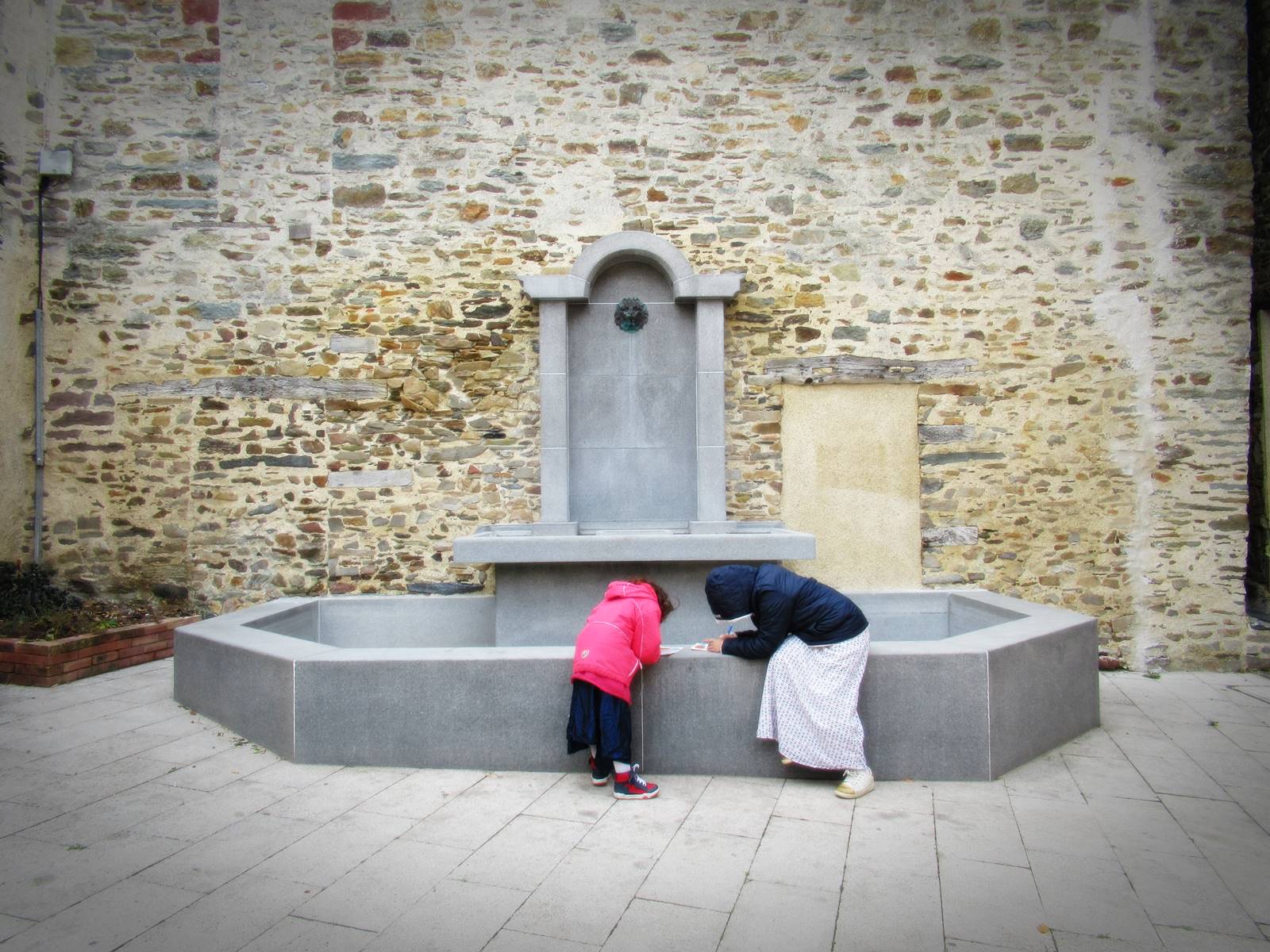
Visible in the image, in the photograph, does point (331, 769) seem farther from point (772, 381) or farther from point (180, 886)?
point (772, 381)

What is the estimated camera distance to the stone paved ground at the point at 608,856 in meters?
2.63

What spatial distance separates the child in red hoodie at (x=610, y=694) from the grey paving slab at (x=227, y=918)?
1.37m

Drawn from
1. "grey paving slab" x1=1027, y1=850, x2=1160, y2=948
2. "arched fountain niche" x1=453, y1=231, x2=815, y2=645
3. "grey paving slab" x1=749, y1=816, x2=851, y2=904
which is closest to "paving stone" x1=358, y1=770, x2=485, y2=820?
"grey paving slab" x1=749, y1=816, x2=851, y2=904

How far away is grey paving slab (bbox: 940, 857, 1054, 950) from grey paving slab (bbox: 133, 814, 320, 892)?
2514 millimetres

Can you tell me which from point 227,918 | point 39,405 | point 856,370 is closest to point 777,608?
point 227,918

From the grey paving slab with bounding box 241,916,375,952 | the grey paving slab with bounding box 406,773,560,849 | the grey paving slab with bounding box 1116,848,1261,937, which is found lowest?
the grey paving slab with bounding box 1116,848,1261,937

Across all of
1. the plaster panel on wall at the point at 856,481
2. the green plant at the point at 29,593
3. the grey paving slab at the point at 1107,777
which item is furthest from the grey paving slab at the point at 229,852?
the plaster panel on wall at the point at 856,481

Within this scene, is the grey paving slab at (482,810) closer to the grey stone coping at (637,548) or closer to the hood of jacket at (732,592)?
the hood of jacket at (732,592)

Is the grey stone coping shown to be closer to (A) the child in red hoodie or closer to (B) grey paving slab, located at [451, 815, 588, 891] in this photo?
(A) the child in red hoodie

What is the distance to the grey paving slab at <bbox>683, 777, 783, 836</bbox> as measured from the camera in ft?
11.3

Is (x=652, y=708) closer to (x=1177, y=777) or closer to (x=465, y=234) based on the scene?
(x=1177, y=777)

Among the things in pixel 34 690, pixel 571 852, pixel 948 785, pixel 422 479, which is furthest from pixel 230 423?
pixel 948 785

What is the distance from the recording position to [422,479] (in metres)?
6.83

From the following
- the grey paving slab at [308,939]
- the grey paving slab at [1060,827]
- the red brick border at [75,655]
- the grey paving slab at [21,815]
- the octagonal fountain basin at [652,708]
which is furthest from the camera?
the red brick border at [75,655]
